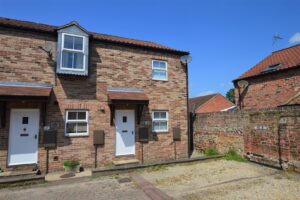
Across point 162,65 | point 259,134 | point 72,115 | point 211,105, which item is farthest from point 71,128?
point 211,105

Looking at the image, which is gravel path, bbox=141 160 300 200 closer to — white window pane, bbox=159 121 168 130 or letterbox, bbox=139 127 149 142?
letterbox, bbox=139 127 149 142

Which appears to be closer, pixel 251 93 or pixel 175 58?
pixel 175 58

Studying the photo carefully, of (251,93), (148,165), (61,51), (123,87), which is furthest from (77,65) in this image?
(251,93)

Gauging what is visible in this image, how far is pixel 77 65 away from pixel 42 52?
4.89 feet

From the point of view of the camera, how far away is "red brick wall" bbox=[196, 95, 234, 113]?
24048 millimetres

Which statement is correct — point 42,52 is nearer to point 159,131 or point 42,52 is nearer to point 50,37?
point 50,37

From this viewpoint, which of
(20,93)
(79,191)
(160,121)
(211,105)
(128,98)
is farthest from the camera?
(211,105)

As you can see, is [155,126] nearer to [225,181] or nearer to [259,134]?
[225,181]

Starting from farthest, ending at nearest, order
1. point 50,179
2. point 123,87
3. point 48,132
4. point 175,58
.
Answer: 1. point 175,58
2. point 123,87
3. point 48,132
4. point 50,179

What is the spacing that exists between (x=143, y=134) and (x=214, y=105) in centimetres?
1702

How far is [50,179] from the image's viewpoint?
755cm

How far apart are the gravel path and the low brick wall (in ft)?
2.00

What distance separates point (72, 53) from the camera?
920cm

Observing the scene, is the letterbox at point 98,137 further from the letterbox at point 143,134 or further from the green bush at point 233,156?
the green bush at point 233,156
